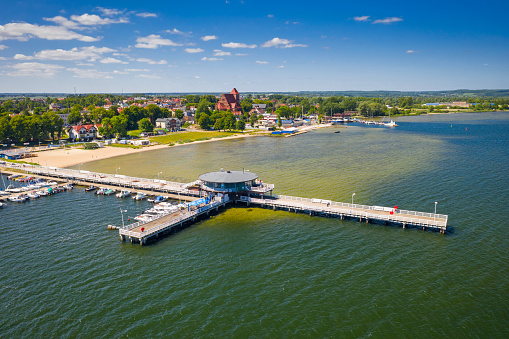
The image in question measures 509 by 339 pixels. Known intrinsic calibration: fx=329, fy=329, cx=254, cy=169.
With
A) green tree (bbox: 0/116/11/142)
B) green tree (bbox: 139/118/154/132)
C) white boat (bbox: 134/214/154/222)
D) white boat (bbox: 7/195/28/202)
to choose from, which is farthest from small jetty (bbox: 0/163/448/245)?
green tree (bbox: 139/118/154/132)

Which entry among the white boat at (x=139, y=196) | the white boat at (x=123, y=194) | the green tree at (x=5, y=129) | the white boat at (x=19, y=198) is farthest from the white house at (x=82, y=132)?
the white boat at (x=139, y=196)

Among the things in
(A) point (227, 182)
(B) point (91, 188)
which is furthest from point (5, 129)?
(A) point (227, 182)

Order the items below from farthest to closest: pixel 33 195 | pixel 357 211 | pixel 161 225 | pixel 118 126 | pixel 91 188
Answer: pixel 118 126 → pixel 91 188 → pixel 33 195 → pixel 357 211 → pixel 161 225

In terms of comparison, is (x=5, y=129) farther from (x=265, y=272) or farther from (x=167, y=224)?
(x=265, y=272)

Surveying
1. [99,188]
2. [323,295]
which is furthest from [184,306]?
[99,188]

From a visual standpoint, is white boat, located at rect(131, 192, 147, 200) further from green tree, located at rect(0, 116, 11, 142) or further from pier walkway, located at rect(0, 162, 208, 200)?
green tree, located at rect(0, 116, 11, 142)

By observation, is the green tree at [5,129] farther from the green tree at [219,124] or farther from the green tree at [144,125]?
the green tree at [219,124]
